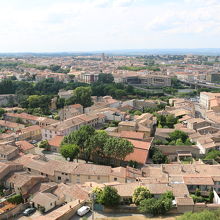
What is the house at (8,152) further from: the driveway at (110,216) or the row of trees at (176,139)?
A: the row of trees at (176,139)

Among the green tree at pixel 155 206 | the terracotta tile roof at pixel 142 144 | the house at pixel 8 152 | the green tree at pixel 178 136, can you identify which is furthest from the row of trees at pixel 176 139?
the house at pixel 8 152

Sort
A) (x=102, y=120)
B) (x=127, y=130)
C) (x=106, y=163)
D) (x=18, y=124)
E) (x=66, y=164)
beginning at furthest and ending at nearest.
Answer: (x=102, y=120), (x=18, y=124), (x=127, y=130), (x=106, y=163), (x=66, y=164)

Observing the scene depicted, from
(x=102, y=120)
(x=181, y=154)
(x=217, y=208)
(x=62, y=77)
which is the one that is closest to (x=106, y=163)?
(x=181, y=154)

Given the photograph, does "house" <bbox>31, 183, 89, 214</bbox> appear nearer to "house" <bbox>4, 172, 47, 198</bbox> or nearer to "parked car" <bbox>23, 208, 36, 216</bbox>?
"parked car" <bbox>23, 208, 36, 216</bbox>

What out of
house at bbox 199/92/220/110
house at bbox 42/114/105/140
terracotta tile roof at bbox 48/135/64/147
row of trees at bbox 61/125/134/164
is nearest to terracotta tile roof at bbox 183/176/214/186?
row of trees at bbox 61/125/134/164

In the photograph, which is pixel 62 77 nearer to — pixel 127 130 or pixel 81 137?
pixel 127 130
